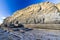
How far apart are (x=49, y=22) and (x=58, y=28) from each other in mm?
1876

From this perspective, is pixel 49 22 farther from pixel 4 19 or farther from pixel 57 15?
pixel 4 19

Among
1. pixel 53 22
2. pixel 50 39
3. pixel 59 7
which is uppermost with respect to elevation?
pixel 59 7

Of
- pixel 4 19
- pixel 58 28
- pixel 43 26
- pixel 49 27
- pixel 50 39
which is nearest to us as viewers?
pixel 50 39

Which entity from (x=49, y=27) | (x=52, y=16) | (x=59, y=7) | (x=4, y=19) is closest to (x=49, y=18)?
(x=52, y=16)

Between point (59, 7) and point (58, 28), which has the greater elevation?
point (59, 7)

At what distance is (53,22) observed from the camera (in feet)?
44.7

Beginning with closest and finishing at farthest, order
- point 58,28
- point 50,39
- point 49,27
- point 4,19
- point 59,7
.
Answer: point 50,39
point 58,28
point 49,27
point 59,7
point 4,19

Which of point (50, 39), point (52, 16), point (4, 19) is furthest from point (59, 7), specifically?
point (4, 19)

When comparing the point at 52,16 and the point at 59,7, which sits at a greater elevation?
the point at 59,7

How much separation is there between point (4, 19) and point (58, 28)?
2196 cm

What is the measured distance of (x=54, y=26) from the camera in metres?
12.8

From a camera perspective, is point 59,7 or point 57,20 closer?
point 57,20

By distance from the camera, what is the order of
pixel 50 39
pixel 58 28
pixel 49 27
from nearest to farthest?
pixel 50 39, pixel 58 28, pixel 49 27

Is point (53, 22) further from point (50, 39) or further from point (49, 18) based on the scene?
point (50, 39)
